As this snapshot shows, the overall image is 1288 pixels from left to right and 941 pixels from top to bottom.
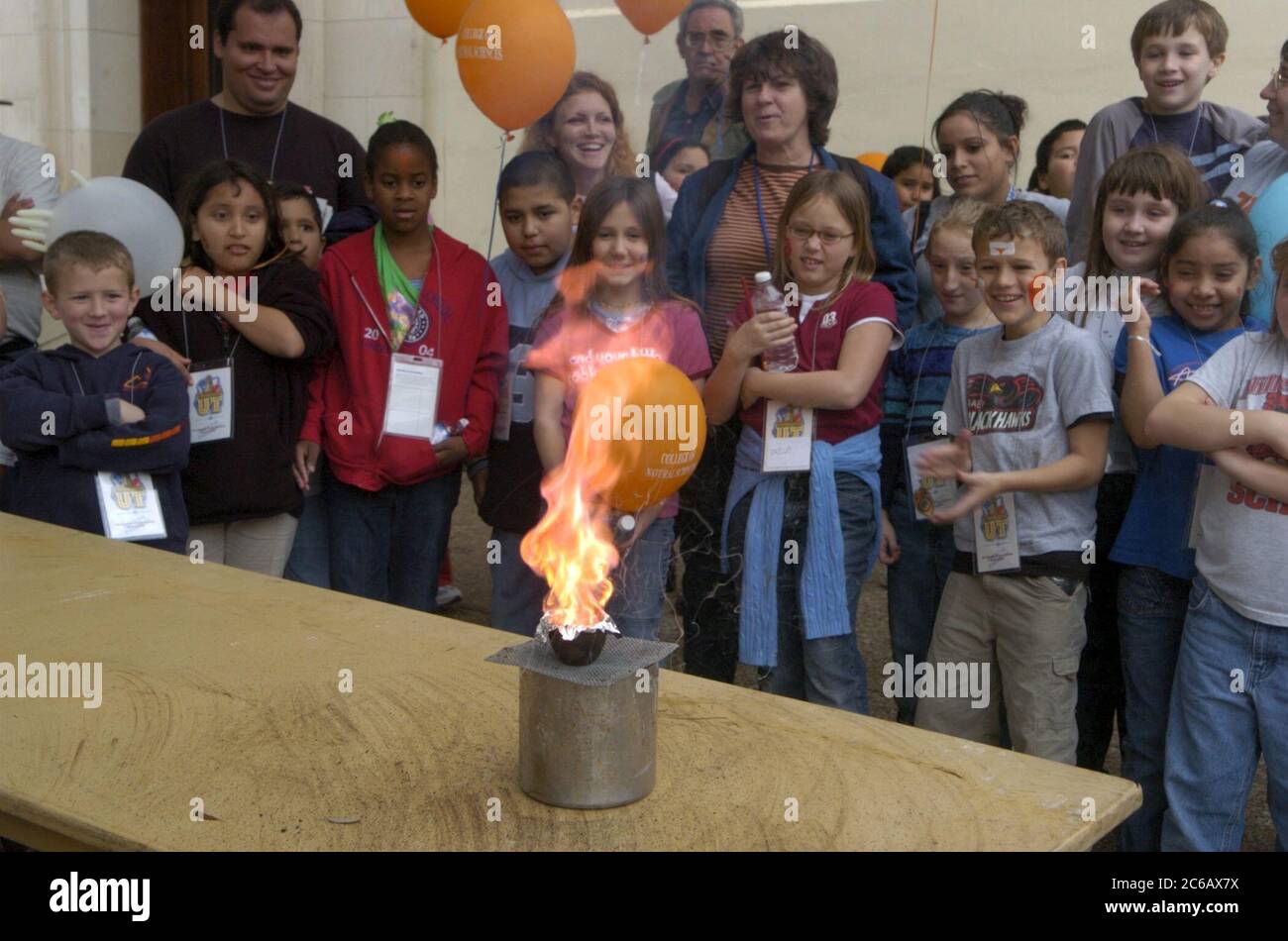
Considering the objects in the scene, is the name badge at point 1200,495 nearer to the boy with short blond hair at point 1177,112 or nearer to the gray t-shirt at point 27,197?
the boy with short blond hair at point 1177,112

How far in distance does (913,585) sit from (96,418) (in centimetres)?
244

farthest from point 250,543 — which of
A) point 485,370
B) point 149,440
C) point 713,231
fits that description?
point 713,231

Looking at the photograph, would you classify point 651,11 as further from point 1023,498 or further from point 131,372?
point 1023,498

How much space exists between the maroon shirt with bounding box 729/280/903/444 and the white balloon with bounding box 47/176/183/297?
1.95 metres

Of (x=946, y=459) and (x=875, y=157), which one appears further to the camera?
(x=875, y=157)

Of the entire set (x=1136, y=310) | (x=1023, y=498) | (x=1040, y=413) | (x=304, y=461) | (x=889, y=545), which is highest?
(x=1136, y=310)

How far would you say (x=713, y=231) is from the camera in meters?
4.14

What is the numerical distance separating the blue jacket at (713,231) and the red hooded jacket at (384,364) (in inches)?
24.5

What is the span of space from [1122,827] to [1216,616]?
2.23 feet

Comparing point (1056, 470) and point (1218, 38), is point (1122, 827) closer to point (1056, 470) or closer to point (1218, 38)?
point (1056, 470)

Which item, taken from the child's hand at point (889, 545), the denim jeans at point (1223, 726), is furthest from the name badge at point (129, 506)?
the denim jeans at point (1223, 726)

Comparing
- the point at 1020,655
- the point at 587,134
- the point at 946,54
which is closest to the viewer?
the point at 1020,655

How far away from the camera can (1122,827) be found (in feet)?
11.1

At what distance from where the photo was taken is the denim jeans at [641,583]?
394cm
